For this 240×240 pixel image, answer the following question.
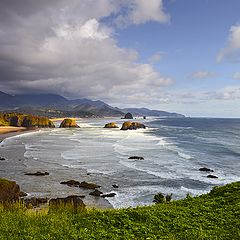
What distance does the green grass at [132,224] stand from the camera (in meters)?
11.0

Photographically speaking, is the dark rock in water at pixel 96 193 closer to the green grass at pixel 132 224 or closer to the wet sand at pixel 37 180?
the wet sand at pixel 37 180

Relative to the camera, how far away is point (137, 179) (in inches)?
1491

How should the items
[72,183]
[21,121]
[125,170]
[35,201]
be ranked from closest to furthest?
[35,201] < [72,183] < [125,170] < [21,121]

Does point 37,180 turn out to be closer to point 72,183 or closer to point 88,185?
point 72,183

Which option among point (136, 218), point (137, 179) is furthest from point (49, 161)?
Result: point (136, 218)

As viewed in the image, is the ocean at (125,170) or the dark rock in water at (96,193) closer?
Result: the dark rock in water at (96,193)

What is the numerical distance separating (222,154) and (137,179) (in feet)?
91.3

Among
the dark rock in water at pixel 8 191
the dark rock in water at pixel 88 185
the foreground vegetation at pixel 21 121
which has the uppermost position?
the foreground vegetation at pixel 21 121

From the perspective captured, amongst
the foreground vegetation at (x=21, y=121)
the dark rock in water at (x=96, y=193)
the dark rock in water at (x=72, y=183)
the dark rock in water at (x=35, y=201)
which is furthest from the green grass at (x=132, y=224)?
the foreground vegetation at (x=21, y=121)

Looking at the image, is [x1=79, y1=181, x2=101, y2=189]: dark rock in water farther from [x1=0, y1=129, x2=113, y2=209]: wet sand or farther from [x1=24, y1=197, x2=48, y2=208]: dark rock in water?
[x1=24, y1=197, x2=48, y2=208]: dark rock in water

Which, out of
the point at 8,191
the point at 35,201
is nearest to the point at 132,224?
the point at 35,201

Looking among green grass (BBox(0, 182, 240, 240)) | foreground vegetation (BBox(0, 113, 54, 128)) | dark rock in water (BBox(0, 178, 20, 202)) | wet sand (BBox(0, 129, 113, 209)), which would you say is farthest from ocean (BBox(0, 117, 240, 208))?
foreground vegetation (BBox(0, 113, 54, 128))

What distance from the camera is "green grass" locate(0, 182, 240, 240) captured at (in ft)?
36.0

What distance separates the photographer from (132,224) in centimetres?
1220
